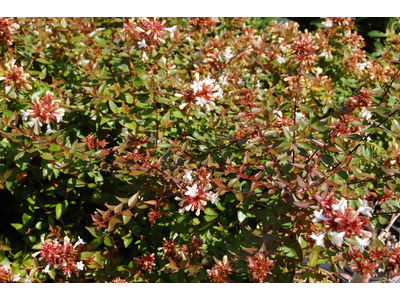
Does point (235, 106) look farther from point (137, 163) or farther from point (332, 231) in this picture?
point (332, 231)

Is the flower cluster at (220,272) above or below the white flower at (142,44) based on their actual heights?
below

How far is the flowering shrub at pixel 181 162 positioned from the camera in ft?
5.26

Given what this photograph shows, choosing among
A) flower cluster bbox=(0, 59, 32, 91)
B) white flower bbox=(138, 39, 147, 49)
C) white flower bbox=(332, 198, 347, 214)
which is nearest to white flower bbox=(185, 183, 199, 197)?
white flower bbox=(332, 198, 347, 214)

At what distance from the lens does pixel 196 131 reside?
2.19m

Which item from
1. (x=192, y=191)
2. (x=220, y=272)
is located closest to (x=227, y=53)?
(x=192, y=191)

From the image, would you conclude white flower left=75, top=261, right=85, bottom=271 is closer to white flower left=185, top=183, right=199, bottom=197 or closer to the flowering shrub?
the flowering shrub

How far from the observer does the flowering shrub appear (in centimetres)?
160

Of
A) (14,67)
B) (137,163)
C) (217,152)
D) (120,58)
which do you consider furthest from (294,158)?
(14,67)

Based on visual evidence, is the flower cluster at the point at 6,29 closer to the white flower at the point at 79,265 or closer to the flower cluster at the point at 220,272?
the white flower at the point at 79,265

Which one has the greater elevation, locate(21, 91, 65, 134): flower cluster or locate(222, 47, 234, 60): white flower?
locate(222, 47, 234, 60): white flower

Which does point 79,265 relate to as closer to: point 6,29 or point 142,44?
point 142,44

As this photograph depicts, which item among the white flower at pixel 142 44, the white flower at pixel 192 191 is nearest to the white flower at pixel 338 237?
the white flower at pixel 192 191

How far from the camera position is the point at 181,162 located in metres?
1.71

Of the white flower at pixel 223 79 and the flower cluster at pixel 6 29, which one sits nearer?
the flower cluster at pixel 6 29
